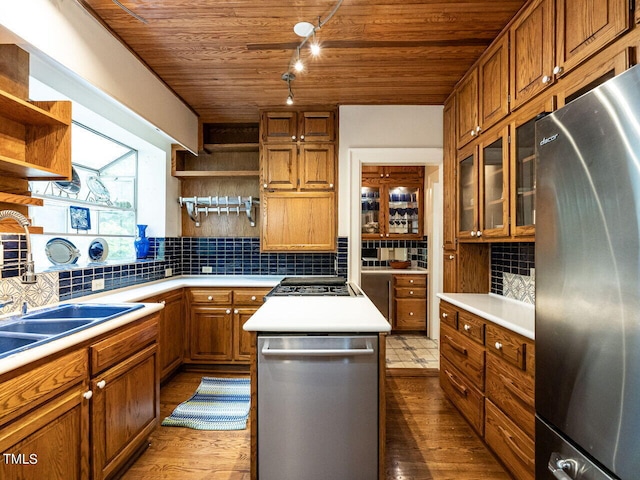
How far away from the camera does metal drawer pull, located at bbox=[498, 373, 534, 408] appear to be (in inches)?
58.3

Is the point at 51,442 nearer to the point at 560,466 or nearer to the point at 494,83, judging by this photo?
the point at 560,466

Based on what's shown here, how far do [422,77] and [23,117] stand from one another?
265 cm

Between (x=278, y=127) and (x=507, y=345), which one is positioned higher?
(x=278, y=127)

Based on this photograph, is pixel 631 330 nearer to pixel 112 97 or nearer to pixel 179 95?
pixel 112 97

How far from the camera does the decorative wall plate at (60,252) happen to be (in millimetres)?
2110

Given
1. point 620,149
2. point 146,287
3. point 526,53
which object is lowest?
point 146,287

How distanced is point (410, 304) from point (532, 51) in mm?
3084

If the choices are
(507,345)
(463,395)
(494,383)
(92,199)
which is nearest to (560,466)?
(507,345)

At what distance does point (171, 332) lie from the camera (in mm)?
2766

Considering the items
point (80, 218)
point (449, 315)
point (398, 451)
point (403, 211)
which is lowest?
point (398, 451)

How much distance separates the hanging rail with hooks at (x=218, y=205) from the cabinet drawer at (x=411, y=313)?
221 centimetres

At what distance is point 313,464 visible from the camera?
1389 mm

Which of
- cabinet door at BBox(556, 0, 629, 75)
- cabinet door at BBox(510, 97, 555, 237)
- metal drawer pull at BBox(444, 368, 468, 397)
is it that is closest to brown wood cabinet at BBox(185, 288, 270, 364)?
metal drawer pull at BBox(444, 368, 468, 397)

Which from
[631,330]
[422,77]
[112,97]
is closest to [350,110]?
[422,77]
